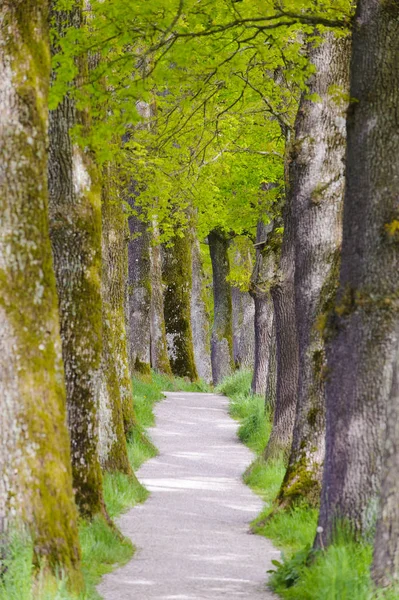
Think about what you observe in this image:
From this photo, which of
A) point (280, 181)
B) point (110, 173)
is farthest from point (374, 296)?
point (280, 181)

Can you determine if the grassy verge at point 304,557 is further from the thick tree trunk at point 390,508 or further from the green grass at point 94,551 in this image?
the green grass at point 94,551

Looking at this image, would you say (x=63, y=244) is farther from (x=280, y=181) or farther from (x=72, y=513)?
(x=280, y=181)

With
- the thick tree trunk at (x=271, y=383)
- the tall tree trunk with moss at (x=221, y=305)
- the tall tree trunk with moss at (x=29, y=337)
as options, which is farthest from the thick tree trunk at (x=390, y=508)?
the tall tree trunk with moss at (x=221, y=305)

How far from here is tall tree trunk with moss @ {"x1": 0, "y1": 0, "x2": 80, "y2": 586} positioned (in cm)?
623

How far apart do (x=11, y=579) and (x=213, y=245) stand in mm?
29470

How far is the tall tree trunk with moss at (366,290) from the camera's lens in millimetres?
7102

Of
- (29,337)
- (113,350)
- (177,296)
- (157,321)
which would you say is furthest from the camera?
(177,296)

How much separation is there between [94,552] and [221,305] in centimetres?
2584

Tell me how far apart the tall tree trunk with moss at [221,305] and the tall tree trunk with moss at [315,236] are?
22726 millimetres

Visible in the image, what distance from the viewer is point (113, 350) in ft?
41.0

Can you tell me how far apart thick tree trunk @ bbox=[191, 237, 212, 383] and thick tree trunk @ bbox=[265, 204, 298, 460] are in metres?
20.5

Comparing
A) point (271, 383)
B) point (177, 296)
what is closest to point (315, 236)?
point (271, 383)

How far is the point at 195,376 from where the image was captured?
3095 cm

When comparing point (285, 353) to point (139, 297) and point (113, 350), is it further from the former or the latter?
point (139, 297)
